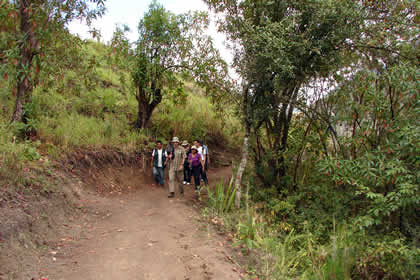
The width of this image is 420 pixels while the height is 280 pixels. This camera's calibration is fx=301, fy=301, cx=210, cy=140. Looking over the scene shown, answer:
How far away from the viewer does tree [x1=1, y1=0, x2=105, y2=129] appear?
6.47 meters

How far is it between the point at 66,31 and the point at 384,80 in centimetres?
794

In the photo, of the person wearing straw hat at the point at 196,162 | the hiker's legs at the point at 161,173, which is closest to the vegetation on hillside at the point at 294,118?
the person wearing straw hat at the point at 196,162

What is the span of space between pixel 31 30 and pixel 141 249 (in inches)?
215

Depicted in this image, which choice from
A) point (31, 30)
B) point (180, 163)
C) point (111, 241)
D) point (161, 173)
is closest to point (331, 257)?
point (111, 241)

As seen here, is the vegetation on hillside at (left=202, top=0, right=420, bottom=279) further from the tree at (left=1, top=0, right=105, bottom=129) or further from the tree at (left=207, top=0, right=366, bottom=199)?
the tree at (left=1, top=0, right=105, bottom=129)

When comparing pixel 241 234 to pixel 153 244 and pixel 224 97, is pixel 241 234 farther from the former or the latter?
pixel 224 97

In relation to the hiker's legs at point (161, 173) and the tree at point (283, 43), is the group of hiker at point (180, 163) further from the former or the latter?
the tree at point (283, 43)

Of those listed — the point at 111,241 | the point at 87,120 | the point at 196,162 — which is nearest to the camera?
the point at 111,241

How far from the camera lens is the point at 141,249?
555cm

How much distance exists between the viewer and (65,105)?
1207 centimetres

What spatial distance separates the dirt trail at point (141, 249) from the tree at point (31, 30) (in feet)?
11.5

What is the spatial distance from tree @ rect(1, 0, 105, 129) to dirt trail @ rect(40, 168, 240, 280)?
351 cm

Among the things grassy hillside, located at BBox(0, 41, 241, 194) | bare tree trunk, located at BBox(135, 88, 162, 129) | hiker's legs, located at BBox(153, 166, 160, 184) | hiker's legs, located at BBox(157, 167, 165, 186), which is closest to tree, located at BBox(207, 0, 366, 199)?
grassy hillside, located at BBox(0, 41, 241, 194)

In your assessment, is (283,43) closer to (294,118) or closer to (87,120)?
(294,118)
